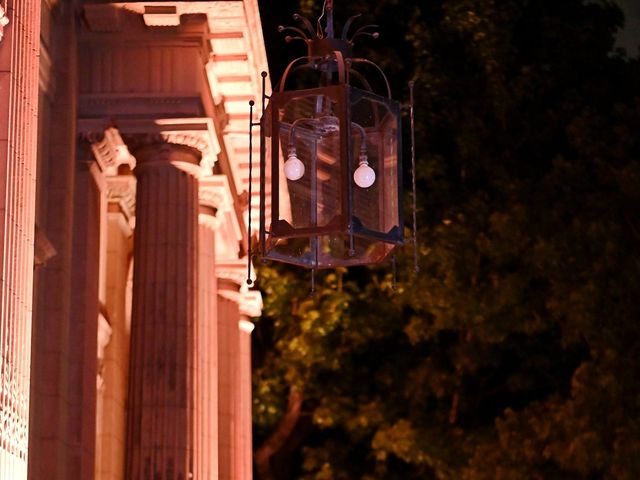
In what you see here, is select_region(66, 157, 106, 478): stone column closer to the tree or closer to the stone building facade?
the stone building facade

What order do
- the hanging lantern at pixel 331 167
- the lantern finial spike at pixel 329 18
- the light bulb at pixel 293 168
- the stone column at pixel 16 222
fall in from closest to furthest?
1. the stone column at pixel 16 222
2. the hanging lantern at pixel 331 167
3. the light bulb at pixel 293 168
4. the lantern finial spike at pixel 329 18

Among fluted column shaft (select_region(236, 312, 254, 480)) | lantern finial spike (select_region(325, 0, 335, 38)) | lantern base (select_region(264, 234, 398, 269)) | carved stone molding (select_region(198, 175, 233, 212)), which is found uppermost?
carved stone molding (select_region(198, 175, 233, 212))

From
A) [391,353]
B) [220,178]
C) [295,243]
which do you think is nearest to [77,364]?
[220,178]

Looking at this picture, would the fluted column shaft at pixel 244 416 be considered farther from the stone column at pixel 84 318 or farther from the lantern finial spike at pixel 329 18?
the lantern finial spike at pixel 329 18

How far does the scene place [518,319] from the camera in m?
32.9

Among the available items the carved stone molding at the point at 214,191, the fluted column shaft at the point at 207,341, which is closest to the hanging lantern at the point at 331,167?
the fluted column shaft at the point at 207,341

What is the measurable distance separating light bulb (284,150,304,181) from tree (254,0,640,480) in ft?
65.3

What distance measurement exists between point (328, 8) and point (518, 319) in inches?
880

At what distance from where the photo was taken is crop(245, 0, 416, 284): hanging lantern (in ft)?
34.0

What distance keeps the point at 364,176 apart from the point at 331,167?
32 centimetres

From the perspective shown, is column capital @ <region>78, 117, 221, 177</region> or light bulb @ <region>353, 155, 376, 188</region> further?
column capital @ <region>78, 117, 221, 177</region>

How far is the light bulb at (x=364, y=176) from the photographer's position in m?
10.4

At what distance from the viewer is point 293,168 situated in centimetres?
1052

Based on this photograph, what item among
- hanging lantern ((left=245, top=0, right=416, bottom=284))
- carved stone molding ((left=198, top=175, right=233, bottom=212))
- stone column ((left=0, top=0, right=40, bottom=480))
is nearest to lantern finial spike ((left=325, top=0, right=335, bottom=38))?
hanging lantern ((left=245, top=0, right=416, bottom=284))
